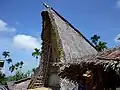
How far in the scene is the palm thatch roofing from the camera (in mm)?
6375

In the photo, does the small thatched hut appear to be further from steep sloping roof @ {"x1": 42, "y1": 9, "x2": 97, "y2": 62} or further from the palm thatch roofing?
steep sloping roof @ {"x1": 42, "y1": 9, "x2": 97, "y2": 62}

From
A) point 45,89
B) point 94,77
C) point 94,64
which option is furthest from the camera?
point 45,89

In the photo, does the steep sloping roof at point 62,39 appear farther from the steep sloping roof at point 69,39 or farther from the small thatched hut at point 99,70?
the small thatched hut at point 99,70

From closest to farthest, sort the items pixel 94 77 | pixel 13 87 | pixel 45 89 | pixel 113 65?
pixel 113 65, pixel 94 77, pixel 45 89, pixel 13 87

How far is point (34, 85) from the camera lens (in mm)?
17625

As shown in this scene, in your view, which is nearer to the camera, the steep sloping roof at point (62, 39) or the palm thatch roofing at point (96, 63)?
the palm thatch roofing at point (96, 63)

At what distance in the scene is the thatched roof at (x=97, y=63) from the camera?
6.36 meters

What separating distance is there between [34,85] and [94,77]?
1027cm

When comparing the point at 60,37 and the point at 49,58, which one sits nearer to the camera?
the point at 60,37

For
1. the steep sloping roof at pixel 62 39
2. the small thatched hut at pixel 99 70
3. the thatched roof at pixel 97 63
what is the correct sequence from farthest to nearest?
the steep sloping roof at pixel 62 39 < the small thatched hut at pixel 99 70 < the thatched roof at pixel 97 63

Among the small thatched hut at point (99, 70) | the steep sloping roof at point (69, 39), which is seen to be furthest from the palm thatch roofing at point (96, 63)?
the steep sloping roof at point (69, 39)

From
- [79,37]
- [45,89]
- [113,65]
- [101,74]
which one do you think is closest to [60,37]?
[79,37]

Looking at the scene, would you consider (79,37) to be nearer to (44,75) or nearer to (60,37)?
(60,37)

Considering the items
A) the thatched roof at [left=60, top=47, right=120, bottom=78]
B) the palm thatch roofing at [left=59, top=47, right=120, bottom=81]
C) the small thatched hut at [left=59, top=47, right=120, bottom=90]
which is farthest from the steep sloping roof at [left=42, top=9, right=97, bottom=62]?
the small thatched hut at [left=59, top=47, right=120, bottom=90]
